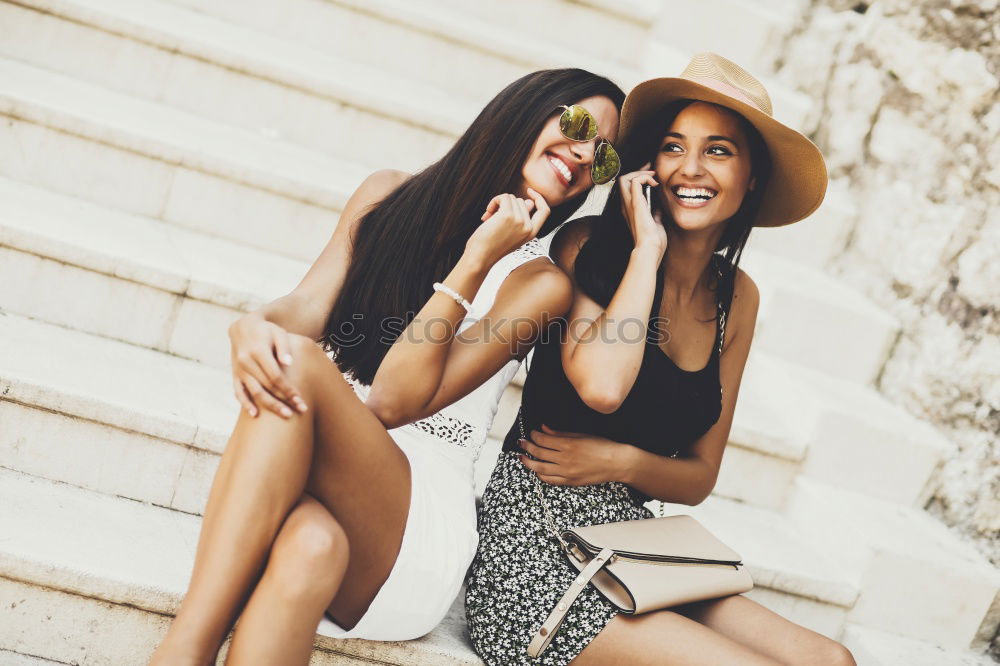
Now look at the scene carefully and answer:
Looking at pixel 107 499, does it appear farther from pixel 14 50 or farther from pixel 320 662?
pixel 14 50

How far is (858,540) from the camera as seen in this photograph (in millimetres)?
2758

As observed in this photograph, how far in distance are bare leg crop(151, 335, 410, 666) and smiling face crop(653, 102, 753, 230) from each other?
3.29 ft

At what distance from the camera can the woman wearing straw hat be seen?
203 centimetres

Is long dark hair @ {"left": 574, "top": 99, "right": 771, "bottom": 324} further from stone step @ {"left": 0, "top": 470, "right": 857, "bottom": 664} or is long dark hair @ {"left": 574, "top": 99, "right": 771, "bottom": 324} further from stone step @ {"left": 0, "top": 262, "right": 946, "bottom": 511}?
stone step @ {"left": 0, "top": 470, "right": 857, "bottom": 664}

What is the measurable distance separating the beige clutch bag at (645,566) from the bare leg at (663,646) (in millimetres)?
38

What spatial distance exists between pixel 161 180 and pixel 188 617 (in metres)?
1.78

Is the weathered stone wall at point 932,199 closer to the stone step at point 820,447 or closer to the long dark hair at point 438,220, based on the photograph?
the stone step at point 820,447

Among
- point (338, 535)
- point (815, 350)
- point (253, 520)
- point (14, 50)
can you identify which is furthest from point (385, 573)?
point (14, 50)

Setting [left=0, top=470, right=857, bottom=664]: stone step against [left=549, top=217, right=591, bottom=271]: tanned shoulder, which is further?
[left=549, top=217, right=591, bottom=271]: tanned shoulder

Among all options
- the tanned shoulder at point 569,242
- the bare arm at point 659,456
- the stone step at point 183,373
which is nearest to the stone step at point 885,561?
the stone step at point 183,373

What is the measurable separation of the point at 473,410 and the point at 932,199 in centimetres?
225

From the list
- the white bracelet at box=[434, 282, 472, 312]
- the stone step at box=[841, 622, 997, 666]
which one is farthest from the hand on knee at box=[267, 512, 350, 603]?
the stone step at box=[841, 622, 997, 666]

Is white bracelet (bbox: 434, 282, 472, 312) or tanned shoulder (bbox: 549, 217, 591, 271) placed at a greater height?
tanned shoulder (bbox: 549, 217, 591, 271)

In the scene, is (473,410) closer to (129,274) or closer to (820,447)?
(129,274)
